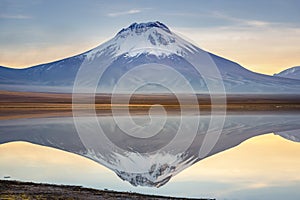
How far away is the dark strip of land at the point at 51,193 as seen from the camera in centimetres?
1055

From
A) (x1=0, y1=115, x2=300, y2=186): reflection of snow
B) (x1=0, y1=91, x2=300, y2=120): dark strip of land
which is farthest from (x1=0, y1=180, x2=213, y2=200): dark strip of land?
(x1=0, y1=91, x2=300, y2=120): dark strip of land

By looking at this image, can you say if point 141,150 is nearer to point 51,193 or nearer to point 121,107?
point 51,193

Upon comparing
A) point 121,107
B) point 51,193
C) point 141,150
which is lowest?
point 51,193

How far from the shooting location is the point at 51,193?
36.3 feet

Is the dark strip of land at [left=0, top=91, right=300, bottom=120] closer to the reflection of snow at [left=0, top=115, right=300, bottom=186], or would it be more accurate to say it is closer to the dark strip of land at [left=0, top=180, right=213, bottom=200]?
the reflection of snow at [left=0, top=115, right=300, bottom=186]

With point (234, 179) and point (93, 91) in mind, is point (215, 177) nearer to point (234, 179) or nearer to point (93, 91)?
point (234, 179)

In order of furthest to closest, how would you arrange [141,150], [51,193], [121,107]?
[121,107] → [141,150] → [51,193]

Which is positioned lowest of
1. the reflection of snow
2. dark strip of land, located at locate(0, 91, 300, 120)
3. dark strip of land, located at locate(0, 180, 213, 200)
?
dark strip of land, located at locate(0, 180, 213, 200)

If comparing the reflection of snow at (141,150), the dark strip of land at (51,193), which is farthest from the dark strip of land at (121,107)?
the dark strip of land at (51,193)

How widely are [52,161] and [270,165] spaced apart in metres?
7.66

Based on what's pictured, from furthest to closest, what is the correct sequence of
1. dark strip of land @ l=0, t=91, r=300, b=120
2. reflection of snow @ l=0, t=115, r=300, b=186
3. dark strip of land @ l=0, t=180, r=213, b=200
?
dark strip of land @ l=0, t=91, r=300, b=120
reflection of snow @ l=0, t=115, r=300, b=186
dark strip of land @ l=0, t=180, r=213, b=200

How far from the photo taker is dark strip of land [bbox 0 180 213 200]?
10548mm

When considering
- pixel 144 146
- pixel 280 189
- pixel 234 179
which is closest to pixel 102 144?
pixel 144 146

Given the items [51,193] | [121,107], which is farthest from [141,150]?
[121,107]
